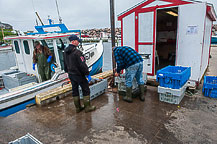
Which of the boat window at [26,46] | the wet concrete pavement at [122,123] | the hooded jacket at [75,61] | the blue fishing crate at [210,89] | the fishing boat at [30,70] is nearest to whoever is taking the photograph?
the wet concrete pavement at [122,123]

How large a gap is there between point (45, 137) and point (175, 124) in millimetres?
2739

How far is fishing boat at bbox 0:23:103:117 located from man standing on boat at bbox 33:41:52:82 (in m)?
0.22

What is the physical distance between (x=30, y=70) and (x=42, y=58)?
1467 mm

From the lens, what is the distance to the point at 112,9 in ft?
16.6

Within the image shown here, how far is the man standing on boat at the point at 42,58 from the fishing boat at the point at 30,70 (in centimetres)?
22

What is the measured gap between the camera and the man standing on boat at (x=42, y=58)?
232 inches

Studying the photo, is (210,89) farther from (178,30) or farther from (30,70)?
(30,70)

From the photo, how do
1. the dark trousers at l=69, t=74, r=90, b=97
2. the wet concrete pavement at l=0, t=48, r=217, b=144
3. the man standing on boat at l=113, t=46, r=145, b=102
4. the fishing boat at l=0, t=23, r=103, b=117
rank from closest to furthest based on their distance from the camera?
1. the wet concrete pavement at l=0, t=48, r=217, b=144
2. the dark trousers at l=69, t=74, r=90, b=97
3. the man standing on boat at l=113, t=46, r=145, b=102
4. the fishing boat at l=0, t=23, r=103, b=117

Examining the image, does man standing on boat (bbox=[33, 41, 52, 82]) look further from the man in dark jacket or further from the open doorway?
the open doorway

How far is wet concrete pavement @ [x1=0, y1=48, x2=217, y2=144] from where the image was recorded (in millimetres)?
2979

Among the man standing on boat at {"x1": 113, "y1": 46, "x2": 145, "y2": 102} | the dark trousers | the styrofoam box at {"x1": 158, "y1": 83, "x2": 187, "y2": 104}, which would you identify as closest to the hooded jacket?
the dark trousers

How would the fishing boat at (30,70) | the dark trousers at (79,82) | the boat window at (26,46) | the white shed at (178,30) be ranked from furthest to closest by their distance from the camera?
the boat window at (26,46), the fishing boat at (30,70), the white shed at (178,30), the dark trousers at (79,82)

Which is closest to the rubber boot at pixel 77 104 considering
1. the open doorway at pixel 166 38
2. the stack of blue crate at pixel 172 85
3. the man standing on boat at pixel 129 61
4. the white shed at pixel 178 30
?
the man standing on boat at pixel 129 61

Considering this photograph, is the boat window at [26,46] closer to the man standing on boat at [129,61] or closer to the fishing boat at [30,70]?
the fishing boat at [30,70]
